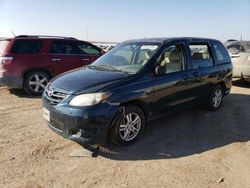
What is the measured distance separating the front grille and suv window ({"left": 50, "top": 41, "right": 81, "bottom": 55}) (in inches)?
168

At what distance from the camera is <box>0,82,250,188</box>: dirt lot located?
12.2 feet

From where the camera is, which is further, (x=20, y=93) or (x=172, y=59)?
(x=20, y=93)

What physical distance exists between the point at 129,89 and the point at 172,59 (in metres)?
1.41

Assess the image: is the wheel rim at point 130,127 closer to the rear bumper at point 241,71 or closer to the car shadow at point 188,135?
the car shadow at point 188,135

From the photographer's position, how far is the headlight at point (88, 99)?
4137 millimetres

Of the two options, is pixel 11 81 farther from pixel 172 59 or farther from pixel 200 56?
pixel 200 56

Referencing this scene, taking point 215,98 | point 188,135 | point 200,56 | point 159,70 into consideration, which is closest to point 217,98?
point 215,98

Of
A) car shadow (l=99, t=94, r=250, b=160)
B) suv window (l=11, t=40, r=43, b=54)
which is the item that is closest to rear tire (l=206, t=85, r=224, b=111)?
car shadow (l=99, t=94, r=250, b=160)

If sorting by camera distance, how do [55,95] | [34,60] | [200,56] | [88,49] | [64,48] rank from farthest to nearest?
[88,49] → [64,48] → [34,60] → [200,56] → [55,95]

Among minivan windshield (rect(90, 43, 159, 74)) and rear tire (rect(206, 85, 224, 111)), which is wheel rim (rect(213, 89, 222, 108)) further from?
minivan windshield (rect(90, 43, 159, 74))

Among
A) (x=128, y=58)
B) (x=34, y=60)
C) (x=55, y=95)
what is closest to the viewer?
(x=55, y=95)

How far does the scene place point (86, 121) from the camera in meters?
4.09

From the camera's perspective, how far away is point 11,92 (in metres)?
8.71

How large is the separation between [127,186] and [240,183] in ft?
4.67
